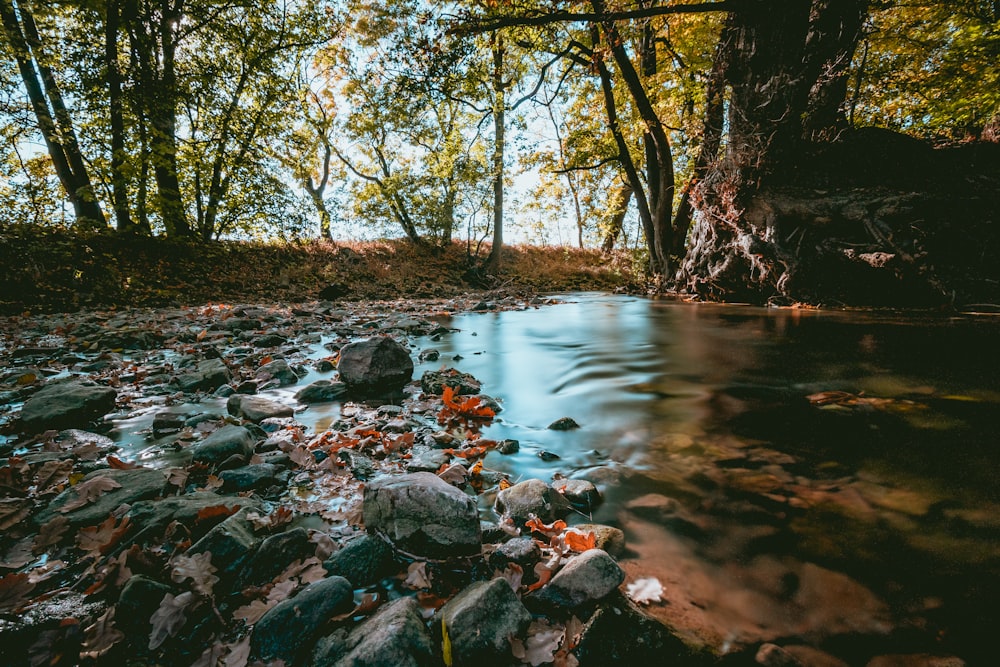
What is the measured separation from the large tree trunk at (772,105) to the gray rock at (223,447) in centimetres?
1006

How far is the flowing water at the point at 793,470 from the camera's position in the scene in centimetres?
147

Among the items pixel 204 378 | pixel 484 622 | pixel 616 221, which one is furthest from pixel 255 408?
pixel 616 221

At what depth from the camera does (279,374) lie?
4.39 meters

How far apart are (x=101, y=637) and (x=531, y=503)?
5.17 ft

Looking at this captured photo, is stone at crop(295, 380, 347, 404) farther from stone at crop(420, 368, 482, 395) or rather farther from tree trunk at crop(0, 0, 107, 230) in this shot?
tree trunk at crop(0, 0, 107, 230)

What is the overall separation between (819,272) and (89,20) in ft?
62.3

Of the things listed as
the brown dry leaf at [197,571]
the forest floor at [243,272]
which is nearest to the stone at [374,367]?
the brown dry leaf at [197,571]

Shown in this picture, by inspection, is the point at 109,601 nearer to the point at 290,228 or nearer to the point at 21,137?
the point at 290,228

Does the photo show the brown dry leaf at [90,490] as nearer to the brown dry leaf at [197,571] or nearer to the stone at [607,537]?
the brown dry leaf at [197,571]

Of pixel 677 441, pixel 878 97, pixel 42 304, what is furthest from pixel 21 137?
pixel 878 97

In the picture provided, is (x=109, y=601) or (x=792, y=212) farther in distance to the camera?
(x=792, y=212)

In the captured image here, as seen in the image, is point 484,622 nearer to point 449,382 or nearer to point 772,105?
point 449,382

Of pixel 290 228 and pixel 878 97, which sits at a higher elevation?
pixel 878 97

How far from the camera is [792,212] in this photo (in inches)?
346
